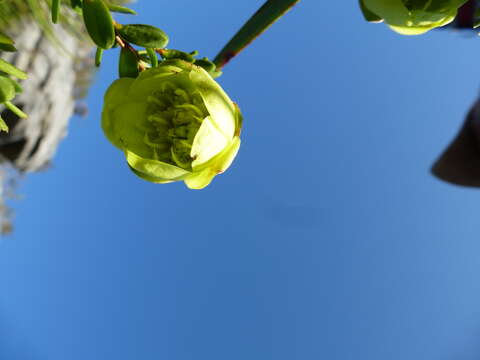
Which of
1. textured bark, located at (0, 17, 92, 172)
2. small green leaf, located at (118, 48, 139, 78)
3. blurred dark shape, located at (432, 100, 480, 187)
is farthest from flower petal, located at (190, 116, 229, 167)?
textured bark, located at (0, 17, 92, 172)

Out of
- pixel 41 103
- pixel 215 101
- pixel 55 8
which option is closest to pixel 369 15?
pixel 215 101

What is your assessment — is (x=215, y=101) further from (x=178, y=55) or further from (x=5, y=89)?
(x=5, y=89)


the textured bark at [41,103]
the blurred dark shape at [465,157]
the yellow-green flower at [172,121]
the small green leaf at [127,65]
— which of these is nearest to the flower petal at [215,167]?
the yellow-green flower at [172,121]

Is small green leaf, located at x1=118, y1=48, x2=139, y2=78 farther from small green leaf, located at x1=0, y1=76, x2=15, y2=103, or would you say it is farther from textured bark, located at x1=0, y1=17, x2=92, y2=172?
textured bark, located at x1=0, y1=17, x2=92, y2=172

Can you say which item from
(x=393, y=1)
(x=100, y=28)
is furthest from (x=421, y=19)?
(x=100, y=28)

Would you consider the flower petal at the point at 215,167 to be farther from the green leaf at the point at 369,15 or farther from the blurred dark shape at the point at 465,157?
the blurred dark shape at the point at 465,157

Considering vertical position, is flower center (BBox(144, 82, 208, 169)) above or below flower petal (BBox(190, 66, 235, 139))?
below

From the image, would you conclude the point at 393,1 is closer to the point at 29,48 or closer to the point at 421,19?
the point at 421,19
